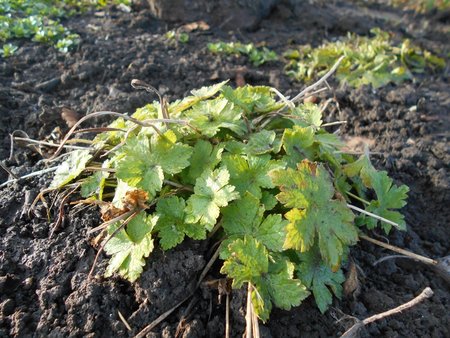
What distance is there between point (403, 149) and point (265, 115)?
1339 mm

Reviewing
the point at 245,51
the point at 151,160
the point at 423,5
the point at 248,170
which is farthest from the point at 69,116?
the point at 423,5

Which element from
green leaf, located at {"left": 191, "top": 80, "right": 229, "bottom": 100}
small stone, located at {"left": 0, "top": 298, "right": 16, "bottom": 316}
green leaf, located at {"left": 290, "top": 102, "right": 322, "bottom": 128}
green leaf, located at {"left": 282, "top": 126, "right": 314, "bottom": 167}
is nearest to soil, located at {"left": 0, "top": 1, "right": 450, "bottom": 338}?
small stone, located at {"left": 0, "top": 298, "right": 16, "bottom": 316}

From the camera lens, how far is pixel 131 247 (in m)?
2.02

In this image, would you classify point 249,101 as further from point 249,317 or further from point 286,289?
point 249,317

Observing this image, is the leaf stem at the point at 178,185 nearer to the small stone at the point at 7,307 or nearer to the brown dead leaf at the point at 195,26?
the small stone at the point at 7,307

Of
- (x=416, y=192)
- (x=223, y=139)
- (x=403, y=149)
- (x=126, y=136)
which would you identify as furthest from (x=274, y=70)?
(x=126, y=136)

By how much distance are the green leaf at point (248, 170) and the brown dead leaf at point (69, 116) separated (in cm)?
140

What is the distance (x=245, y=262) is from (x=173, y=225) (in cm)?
35

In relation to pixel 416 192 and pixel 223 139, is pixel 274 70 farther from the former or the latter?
pixel 223 139

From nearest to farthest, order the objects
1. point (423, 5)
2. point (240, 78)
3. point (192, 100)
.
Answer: point (192, 100)
point (240, 78)
point (423, 5)

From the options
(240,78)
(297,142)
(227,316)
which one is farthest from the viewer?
(240,78)

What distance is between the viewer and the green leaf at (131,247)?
78.0 inches

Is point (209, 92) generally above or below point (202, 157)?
above

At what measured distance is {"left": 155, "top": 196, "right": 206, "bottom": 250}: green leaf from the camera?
202 cm
